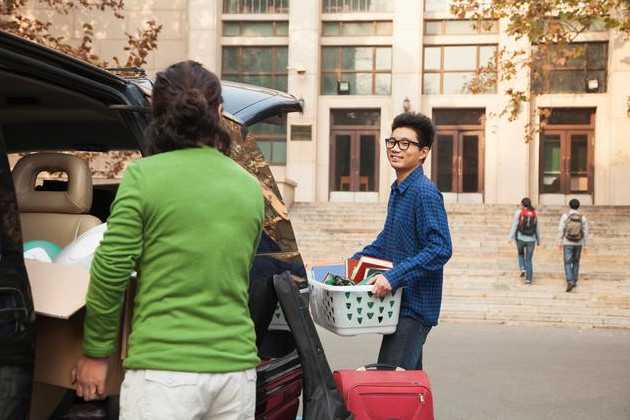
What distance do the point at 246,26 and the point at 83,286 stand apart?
33.2 metres

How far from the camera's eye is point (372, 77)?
34188 millimetres

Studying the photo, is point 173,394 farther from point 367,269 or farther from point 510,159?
point 510,159

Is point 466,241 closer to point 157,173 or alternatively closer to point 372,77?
point 372,77

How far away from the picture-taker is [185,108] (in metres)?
2.53

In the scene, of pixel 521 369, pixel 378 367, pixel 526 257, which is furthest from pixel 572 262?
pixel 378 367

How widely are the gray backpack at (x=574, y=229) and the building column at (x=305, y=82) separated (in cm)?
1738

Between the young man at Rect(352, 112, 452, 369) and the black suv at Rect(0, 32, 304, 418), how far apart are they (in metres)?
0.53

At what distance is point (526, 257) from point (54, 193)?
49.0ft

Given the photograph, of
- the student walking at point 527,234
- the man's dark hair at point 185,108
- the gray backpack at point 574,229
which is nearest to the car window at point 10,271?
the man's dark hair at point 185,108

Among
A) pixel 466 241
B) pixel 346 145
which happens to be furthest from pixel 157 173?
pixel 346 145

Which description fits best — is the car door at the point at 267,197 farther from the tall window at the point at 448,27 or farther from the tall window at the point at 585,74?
the tall window at the point at 448,27

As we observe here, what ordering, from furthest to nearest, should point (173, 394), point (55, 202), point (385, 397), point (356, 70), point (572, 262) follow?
1. point (356, 70)
2. point (572, 262)
3. point (55, 202)
4. point (385, 397)
5. point (173, 394)

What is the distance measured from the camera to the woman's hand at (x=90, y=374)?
2.55 m

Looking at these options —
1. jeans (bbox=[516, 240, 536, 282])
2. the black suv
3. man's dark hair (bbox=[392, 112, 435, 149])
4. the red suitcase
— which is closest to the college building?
jeans (bbox=[516, 240, 536, 282])
